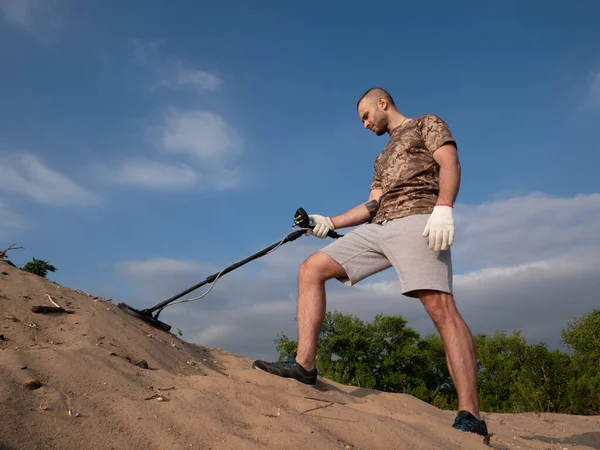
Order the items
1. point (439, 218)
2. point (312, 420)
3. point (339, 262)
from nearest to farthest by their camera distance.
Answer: point (312, 420) < point (439, 218) < point (339, 262)

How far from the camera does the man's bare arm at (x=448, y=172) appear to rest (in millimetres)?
3682

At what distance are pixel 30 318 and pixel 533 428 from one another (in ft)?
17.2

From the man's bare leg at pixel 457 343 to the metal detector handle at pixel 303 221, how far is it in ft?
4.31

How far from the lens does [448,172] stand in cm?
373

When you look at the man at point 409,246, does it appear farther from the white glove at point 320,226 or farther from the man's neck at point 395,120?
the white glove at point 320,226

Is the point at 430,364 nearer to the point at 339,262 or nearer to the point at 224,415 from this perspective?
the point at 339,262

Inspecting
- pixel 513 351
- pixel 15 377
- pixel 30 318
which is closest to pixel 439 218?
pixel 15 377

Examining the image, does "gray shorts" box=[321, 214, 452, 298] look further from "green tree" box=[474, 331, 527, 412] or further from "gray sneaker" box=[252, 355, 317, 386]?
"green tree" box=[474, 331, 527, 412]

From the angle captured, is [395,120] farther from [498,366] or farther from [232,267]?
[498,366]

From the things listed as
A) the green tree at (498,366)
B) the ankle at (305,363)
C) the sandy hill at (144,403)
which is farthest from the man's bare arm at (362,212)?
the green tree at (498,366)

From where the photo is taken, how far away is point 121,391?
286 centimetres

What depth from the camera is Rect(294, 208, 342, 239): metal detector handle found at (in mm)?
4703

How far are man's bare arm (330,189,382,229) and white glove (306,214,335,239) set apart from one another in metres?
0.11

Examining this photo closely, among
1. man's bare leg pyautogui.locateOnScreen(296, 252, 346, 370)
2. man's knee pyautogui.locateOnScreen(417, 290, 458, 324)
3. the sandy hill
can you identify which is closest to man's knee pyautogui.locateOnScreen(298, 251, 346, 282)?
man's bare leg pyautogui.locateOnScreen(296, 252, 346, 370)
